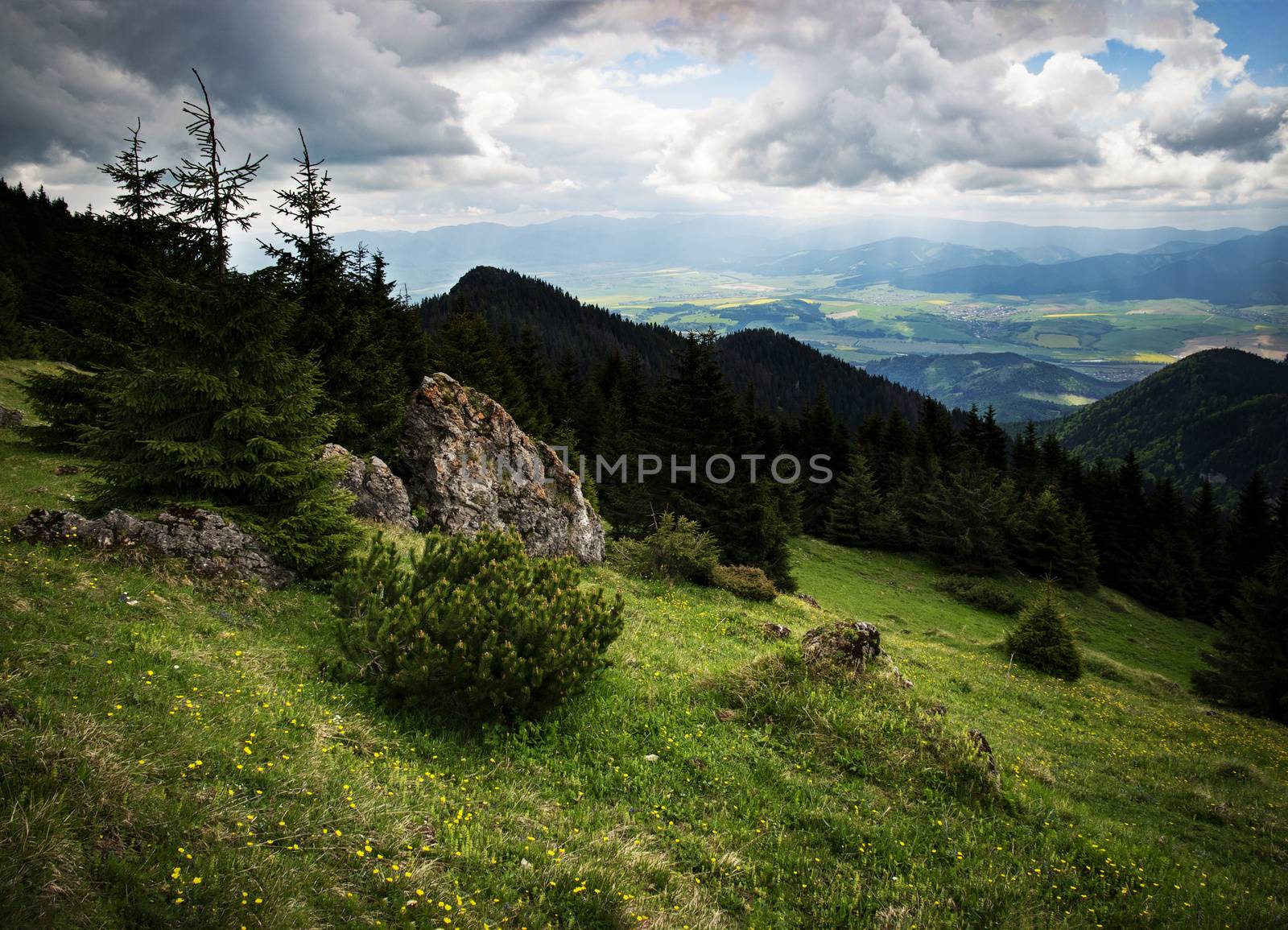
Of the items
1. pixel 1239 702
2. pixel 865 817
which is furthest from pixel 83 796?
pixel 1239 702

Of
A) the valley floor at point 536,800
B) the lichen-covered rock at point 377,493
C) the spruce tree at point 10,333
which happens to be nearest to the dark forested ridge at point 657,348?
the spruce tree at point 10,333

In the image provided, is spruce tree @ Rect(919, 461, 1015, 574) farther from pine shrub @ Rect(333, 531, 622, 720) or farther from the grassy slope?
pine shrub @ Rect(333, 531, 622, 720)

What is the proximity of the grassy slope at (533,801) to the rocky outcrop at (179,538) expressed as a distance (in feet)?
1.60

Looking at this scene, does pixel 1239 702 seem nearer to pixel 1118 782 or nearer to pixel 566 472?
pixel 1118 782

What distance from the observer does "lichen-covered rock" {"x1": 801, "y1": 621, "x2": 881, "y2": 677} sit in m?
11.5

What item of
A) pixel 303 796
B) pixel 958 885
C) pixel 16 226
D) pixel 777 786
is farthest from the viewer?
pixel 16 226

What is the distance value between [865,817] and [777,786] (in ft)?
3.96

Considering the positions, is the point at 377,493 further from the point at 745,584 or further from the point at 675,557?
the point at 745,584

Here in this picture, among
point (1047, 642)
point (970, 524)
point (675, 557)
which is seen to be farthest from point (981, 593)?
point (675, 557)

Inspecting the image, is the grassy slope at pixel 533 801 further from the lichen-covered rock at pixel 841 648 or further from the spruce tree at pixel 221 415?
the spruce tree at pixel 221 415

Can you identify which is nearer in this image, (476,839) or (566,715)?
(476,839)

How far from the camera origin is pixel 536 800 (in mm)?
7383

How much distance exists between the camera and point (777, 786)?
28.0 ft

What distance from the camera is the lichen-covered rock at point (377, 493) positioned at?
19.6 m
